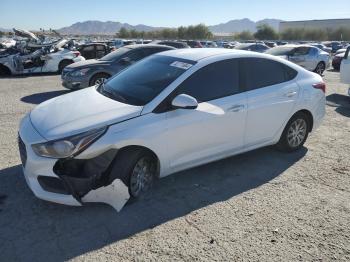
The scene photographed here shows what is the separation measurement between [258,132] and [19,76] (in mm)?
13213

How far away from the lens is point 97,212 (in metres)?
4.04

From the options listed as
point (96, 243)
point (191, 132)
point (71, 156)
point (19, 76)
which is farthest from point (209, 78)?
point (19, 76)

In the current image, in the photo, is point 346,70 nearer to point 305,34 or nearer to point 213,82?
point 213,82

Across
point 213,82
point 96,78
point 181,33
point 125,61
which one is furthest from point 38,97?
point 181,33

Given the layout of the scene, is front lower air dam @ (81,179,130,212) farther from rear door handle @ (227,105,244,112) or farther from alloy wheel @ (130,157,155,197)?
rear door handle @ (227,105,244,112)

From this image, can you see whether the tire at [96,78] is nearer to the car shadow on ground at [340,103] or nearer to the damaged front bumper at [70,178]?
the car shadow on ground at [340,103]

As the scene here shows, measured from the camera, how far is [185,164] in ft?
15.1

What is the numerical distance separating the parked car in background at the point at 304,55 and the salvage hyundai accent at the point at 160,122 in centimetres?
1078

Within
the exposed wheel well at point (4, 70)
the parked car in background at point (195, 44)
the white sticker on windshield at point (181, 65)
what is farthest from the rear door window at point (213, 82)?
the parked car in background at point (195, 44)

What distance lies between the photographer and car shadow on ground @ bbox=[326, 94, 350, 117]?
30.6 feet

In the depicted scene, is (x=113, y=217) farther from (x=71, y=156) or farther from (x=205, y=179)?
(x=205, y=179)

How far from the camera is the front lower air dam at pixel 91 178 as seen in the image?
149 inches

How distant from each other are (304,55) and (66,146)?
586 inches

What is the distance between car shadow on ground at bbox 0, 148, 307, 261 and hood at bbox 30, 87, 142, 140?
85 centimetres
